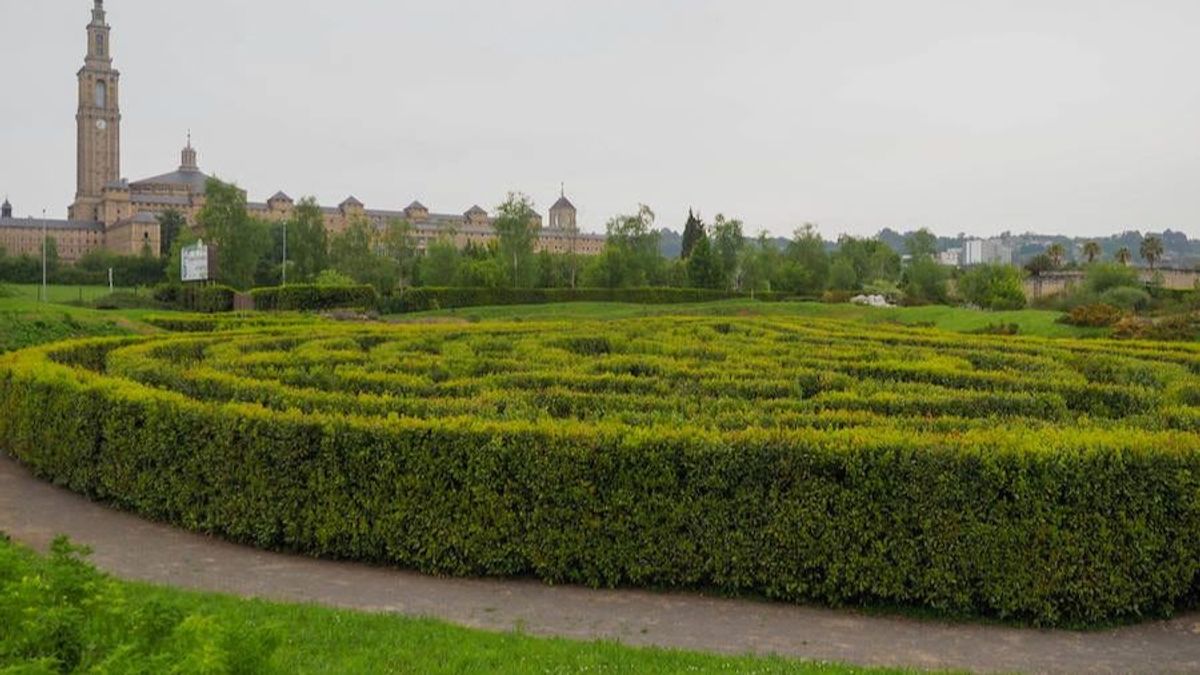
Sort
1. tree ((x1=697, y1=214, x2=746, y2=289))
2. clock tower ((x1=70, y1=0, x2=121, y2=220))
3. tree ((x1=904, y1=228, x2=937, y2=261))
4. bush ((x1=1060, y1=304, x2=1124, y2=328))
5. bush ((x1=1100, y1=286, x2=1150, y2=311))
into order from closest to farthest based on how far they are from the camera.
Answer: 1. bush ((x1=1060, y1=304, x2=1124, y2=328))
2. bush ((x1=1100, y1=286, x2=1150, y2=311))
3. tree ((x1=697, y1=214, x2=746, y2=289))
4. tree ((x1=904, y1=228, x2=937, y2=261))
5. clock tower ((x1=70, y1=0, x2=121, y2=220))

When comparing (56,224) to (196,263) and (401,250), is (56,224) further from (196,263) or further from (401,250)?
(196,263)

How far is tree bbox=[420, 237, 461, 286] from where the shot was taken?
80000mm

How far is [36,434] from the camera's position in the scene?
1306 cm

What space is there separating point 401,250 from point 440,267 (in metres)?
20.3

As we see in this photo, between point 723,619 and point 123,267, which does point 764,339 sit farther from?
point 123,267

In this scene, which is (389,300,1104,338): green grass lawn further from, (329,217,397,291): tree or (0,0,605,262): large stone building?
(0,0,605,262): large stone building

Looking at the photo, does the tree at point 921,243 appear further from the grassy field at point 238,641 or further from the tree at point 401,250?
the grassy field at point 238,641

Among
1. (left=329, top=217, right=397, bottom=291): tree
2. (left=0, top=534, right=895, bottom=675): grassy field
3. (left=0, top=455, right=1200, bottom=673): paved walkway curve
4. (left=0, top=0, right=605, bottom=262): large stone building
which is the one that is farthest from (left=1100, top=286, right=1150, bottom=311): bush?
(left=0, top=0, right=605, bottom=262): large stone building

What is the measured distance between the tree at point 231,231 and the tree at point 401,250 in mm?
15781

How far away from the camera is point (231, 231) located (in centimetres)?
8056

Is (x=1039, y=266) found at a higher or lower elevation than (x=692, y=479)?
higher

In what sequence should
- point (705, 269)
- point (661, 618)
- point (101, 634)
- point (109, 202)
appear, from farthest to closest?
point (109, 202) → point (705, 269) → point (661, 618) → point (101, 634)

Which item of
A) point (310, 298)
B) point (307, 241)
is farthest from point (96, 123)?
point (310, 298)

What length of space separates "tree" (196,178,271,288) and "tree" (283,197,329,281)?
434 inches
